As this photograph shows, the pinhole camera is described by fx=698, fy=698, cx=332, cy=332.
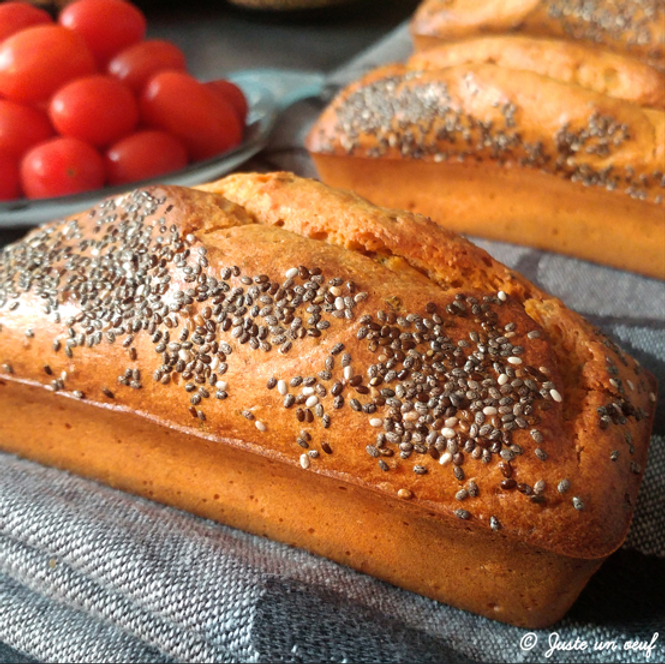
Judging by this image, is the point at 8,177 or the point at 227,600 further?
the point at 8,177

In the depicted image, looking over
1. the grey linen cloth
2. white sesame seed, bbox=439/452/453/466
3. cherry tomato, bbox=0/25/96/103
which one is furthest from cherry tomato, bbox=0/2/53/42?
white sesame seed, bbox=439/452/453/466

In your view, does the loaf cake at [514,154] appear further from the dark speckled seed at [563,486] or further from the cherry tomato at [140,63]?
the dark speckled seed at [563,486]

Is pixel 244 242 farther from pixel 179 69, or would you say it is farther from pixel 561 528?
pixel 179 69

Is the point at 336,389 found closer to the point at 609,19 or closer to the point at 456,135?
the point at 456,135

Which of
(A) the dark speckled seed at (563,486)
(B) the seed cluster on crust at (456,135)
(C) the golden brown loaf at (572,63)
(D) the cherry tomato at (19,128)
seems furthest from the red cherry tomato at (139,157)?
(A) the dark speckled seed at (563,486)

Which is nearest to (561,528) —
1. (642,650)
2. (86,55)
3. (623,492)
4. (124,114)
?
(623,492)

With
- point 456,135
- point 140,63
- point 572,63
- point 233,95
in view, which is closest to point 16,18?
point 140,63

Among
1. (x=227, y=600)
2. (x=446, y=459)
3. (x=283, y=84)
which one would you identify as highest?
(x=283, y=84)
